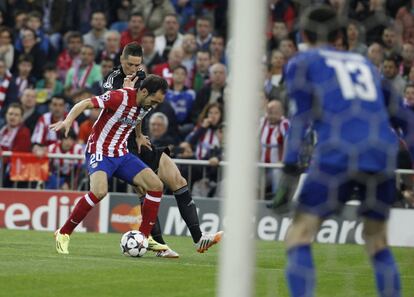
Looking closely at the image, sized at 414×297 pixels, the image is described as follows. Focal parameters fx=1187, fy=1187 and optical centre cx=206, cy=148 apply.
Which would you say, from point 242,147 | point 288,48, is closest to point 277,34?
point 288,48

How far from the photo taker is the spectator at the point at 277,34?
14.8 metres

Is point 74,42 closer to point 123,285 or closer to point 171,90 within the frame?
point 171,90

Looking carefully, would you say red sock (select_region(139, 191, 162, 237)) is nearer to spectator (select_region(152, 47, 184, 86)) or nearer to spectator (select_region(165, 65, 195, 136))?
spectator (select_region(165, 65, 195, 136))

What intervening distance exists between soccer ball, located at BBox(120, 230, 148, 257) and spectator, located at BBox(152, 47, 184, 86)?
614 centimetres

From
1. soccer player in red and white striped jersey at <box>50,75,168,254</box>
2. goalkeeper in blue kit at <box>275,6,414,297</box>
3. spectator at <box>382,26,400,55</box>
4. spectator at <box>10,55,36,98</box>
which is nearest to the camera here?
goalkeeper in blue kit at <box>275,6,414,297</box>

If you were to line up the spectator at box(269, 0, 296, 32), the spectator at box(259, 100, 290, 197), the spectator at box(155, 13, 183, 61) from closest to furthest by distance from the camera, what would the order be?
the spectator at box(259, 100, 290, 197)
the spectator at box(269, 0, 296, 32)
the spectator at box(155, 13, 183, 61)

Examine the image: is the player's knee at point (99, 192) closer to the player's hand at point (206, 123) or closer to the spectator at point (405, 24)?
the spectator at point (405, 24)

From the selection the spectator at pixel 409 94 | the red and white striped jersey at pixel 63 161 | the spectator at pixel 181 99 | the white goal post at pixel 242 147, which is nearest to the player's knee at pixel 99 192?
the spectator at pixel 409 94

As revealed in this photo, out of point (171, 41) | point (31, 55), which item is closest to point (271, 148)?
point (171, 41)

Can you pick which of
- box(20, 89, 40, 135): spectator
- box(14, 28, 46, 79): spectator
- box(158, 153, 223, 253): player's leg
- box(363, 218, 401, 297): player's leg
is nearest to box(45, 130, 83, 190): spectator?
box(20, 89, 40, 135): spectator

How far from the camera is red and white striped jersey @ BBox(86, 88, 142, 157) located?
1093 cm

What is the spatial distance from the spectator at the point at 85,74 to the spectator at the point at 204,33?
5.05 ft

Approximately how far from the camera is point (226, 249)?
19.6 ft

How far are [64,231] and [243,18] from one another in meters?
5.44
